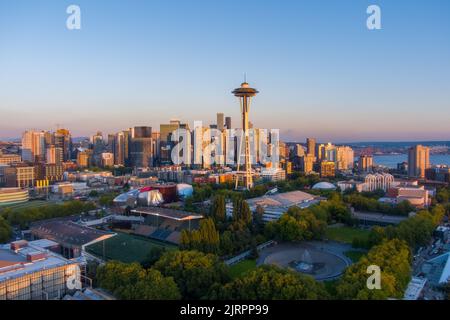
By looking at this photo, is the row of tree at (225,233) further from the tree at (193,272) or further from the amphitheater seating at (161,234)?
the tree at (193,272)

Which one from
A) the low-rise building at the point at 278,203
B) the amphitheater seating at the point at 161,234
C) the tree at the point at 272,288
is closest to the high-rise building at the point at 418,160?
the low-rise building at the point at 278,203

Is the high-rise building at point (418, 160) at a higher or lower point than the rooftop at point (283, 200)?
higher

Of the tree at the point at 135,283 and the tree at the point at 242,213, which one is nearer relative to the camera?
the tree at the point at 135,283

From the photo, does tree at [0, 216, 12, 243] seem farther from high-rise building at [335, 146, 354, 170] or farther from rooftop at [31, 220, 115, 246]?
high-rise building at [335, 146, 354, 170]

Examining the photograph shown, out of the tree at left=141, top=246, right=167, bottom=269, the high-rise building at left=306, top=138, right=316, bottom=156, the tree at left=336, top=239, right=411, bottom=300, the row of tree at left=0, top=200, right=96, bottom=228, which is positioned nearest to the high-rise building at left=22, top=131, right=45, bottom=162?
the row of tree at left=0, top=200, right=96, bottom=228

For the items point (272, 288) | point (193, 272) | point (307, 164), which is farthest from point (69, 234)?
point (307, 164)

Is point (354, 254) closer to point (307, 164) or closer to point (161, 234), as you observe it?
point (161, 234)

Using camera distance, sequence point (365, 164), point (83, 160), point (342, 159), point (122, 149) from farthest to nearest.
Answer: point (122, 149) < point (83, 160) < point (342, 159) < point (365, 164)
